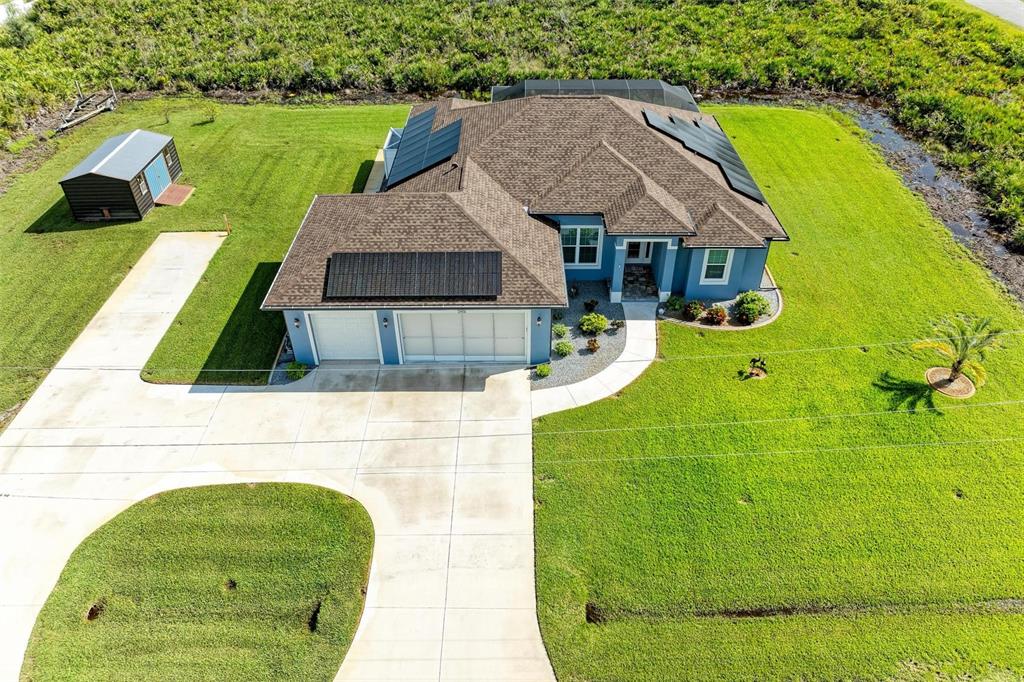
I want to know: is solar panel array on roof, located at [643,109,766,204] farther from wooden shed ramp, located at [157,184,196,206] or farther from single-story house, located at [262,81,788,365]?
wooden shed ramp, located at [157,184,196,206]

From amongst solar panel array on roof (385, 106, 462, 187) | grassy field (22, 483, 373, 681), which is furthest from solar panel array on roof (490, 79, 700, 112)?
→ grassy field (22, 483, 373, 681)

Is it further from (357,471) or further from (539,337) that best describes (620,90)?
(357,471)

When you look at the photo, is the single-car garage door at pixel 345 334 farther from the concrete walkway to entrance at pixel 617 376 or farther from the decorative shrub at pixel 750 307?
the decorative shrub at pixel 750 307

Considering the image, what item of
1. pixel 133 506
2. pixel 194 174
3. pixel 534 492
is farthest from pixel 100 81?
pixel 534 492

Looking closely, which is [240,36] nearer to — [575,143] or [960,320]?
[575,143]

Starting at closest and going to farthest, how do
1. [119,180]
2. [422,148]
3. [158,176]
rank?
[422,148]
[119,180]
[158,176]

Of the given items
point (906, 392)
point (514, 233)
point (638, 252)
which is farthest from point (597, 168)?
point (906, 392)
